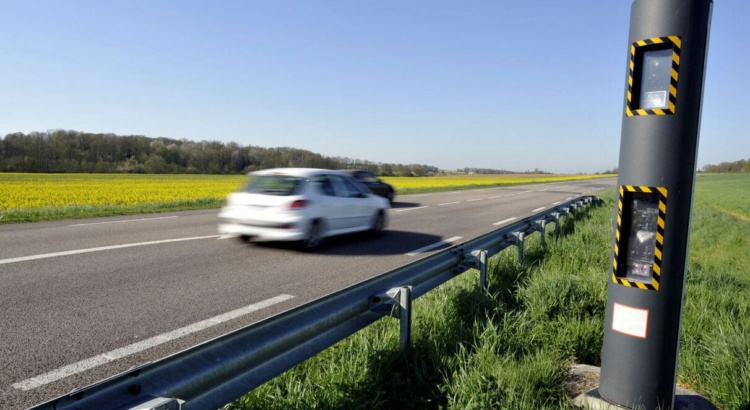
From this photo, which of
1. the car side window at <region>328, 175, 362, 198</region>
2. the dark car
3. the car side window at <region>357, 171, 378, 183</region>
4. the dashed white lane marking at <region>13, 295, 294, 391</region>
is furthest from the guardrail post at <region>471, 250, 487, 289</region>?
the car side window at <region>357, 171, 378, 183</region>

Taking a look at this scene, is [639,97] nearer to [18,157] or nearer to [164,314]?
[164,314]

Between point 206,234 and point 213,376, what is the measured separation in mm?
8897

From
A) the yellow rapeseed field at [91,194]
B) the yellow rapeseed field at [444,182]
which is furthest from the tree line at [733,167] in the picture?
the yellow rapeseed field at [91,194]

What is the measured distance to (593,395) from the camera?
2.82m

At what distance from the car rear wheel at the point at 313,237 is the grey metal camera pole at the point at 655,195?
22.0 feet

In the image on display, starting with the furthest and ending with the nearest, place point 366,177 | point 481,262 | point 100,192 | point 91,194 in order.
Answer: point 100,192 → point 91,194 → point 366,177 → point 481,262

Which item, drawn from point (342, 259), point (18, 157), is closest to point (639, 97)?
point (342, 259)

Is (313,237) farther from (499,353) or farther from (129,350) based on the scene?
(499,353)

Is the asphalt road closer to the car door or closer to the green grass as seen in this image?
the car door

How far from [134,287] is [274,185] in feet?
11.9

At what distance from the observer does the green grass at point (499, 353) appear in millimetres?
2771

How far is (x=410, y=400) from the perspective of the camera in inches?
111

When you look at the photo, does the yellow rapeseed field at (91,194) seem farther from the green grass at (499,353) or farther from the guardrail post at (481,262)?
the green grass at (499,353)

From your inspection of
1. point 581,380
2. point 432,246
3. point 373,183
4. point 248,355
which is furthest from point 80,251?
point 373,183
